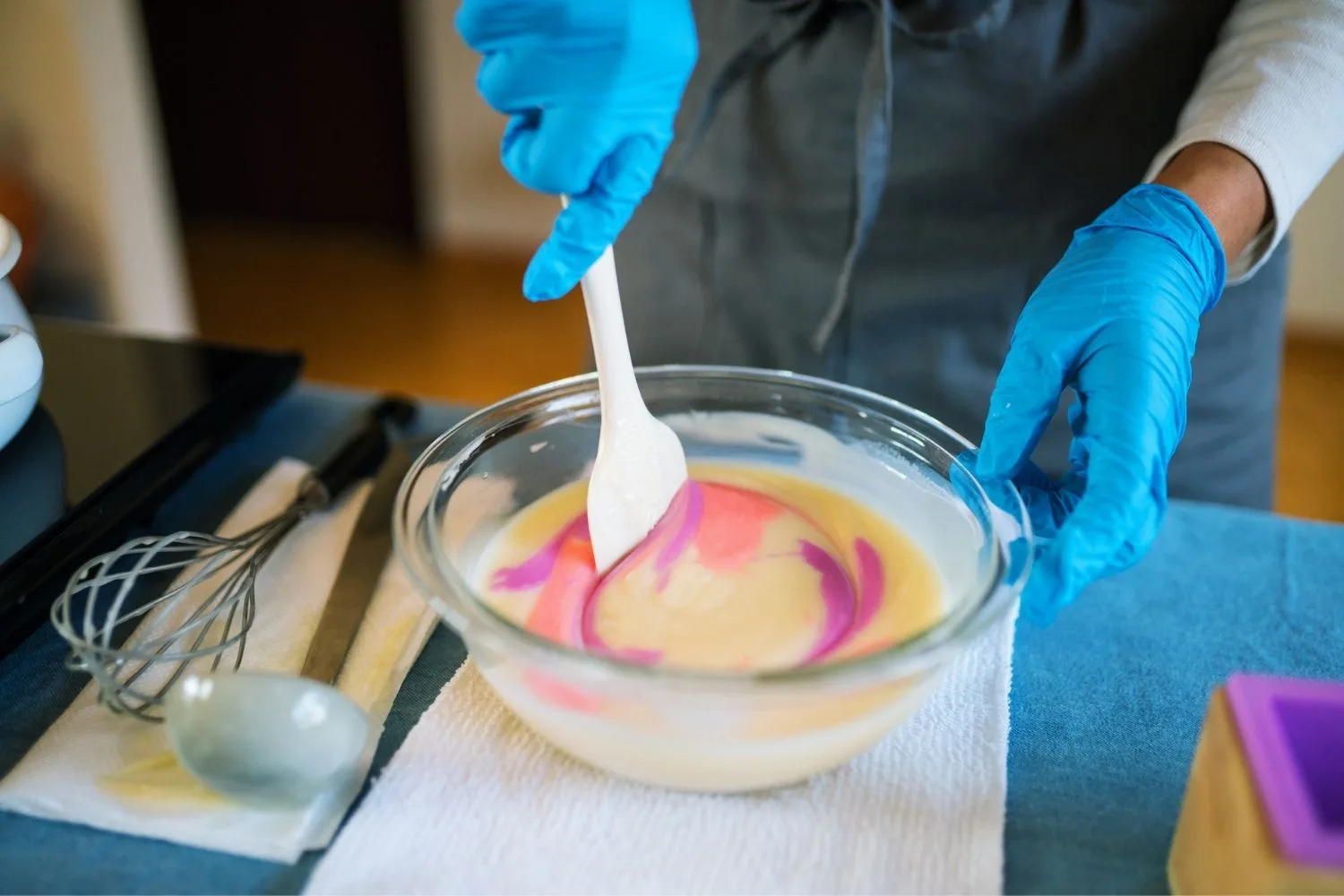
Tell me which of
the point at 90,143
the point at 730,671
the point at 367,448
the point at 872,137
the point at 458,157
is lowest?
the point at 458,157

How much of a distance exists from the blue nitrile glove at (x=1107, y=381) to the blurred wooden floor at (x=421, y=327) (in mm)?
1805

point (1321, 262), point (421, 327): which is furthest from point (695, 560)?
point (1321, 262)

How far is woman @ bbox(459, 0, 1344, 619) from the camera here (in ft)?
2.16

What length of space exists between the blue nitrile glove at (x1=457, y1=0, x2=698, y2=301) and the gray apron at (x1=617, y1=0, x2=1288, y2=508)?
33 centimetres

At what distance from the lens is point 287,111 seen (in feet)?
10.7

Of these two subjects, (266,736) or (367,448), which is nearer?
(266,736)

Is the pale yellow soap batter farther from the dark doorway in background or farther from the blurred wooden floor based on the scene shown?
the dark doorway in background

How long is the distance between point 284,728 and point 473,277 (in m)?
2.77

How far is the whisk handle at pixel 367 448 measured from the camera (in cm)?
87

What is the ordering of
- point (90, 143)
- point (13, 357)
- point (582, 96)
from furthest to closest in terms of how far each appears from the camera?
point (90, 143) → point (13, 357) → point (582, 96)

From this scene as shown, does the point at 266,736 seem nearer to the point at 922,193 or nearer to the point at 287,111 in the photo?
the point at 922,193

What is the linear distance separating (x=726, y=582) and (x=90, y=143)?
5.96 ft

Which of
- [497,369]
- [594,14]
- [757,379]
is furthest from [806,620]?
[497,369]

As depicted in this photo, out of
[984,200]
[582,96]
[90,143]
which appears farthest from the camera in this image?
[90,143]
